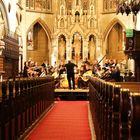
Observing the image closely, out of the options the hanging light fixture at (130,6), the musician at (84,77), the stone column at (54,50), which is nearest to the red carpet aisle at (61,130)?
the hanging light fixture at (130,6)

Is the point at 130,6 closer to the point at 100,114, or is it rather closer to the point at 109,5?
the point at 100,114

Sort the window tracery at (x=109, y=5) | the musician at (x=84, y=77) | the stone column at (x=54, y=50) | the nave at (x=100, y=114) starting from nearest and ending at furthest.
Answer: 1. the nave at (x=100, y=114)
2. the musician at (x=84, y=77)
3. the stone column at (x=54, y=50)
4. the window tracery at (x=109, y=5)

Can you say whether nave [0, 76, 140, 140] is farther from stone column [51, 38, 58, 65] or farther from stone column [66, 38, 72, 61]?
stone column [51, 38, 58, 65]

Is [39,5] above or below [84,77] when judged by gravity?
above

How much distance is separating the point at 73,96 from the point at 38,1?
49.2ft

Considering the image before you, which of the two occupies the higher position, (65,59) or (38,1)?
(38,1)

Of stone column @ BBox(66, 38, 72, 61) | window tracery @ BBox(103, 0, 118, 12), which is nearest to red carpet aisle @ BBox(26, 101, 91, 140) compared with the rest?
stone column @ BBox(66, 38, 72, 61)

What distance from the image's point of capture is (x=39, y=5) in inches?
1239

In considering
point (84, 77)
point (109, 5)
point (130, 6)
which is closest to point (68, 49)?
point (109, 5)

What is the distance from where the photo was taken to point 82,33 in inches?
1196

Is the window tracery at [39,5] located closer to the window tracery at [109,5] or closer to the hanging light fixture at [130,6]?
the window tracery at [109,5]

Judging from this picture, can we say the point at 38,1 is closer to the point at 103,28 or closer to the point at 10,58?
the point at 103,28

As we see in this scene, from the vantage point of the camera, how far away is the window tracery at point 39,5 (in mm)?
30828

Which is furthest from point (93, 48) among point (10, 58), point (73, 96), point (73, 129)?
point (73, 129)
